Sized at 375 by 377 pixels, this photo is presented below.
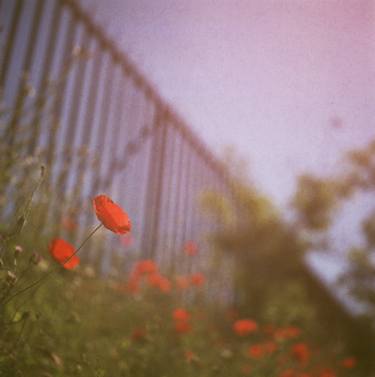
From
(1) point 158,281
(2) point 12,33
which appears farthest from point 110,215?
(2) point 12,33

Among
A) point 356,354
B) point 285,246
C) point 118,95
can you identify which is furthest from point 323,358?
point 356,354

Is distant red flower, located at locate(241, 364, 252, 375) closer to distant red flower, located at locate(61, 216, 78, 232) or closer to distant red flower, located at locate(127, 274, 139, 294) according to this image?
distant red flower, located at locate(127, 274, 139, 294)

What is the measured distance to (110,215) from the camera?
1.04 metres

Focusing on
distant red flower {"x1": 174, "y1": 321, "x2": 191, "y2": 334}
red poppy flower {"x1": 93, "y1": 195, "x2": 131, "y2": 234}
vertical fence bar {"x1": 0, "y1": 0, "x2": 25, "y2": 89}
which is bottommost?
red poppy flower {"x1": 93, "y1": 195, "x2": 131, "y2": 234}

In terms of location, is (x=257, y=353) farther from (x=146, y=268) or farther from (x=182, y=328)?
(x=146, y=268)

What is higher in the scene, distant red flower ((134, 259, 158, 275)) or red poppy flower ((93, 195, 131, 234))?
distant red flower ((134, 259, 158, 275))

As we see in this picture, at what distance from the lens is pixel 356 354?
7.00 metres

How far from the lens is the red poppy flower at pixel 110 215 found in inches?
40.6

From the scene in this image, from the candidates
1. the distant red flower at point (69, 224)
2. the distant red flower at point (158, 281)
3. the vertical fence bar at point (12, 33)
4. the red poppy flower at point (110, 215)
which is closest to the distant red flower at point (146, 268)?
the distant red flower at point (158, 281)

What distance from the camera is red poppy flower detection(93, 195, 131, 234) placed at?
1.03 m

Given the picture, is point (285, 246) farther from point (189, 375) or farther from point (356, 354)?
point (189, 375)

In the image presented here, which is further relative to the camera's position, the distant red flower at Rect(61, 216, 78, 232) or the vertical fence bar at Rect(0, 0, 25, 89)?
the vertical fence bar at Rect(0, 0, 25, 89)

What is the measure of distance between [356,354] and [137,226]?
13.8ft

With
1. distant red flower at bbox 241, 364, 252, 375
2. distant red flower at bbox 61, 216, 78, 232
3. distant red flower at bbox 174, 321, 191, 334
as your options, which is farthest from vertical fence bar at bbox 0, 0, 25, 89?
distant red flower at bbox 241, 364, 252, 375
